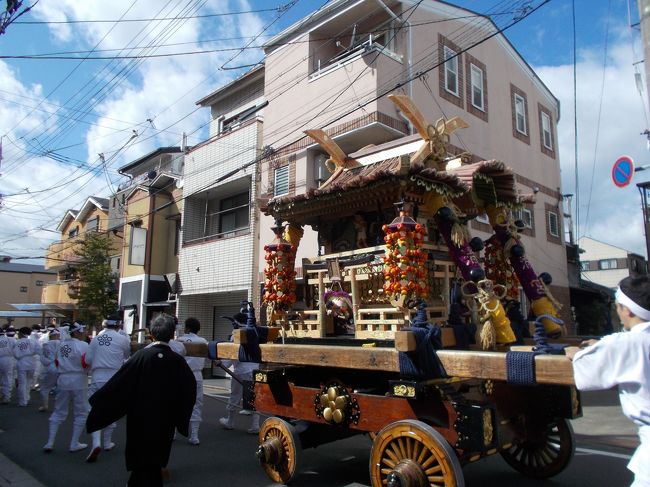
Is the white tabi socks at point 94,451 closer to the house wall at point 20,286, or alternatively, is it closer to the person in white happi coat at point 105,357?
the person in white happi coat at point 105,357

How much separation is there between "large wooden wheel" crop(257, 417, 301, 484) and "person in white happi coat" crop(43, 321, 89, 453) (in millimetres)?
3361

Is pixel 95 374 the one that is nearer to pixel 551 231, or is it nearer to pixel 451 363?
pixel 451 363

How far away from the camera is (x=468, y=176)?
588cm

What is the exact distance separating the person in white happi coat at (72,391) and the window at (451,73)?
1161cm

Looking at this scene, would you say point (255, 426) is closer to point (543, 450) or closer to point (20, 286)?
point (543, 450)

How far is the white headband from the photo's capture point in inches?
104

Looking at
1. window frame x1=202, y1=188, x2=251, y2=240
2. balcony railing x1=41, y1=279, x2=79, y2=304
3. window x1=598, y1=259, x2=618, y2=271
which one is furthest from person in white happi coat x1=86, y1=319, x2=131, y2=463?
window x1=598, y1=259, x2=618, y2=271

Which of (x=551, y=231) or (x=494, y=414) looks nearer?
(x=494, y=414)

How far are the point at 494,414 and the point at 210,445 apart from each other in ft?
16.1

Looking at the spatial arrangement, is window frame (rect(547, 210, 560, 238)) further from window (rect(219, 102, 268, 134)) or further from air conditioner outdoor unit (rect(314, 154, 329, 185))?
window (rect(219, 102, 268, 134))

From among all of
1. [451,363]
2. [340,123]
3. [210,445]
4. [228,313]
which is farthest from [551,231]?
[451,363]

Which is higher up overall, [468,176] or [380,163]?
[380,163]

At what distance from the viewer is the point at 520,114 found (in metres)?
18.0

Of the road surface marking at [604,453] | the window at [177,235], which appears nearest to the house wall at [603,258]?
the window at [177,235]
